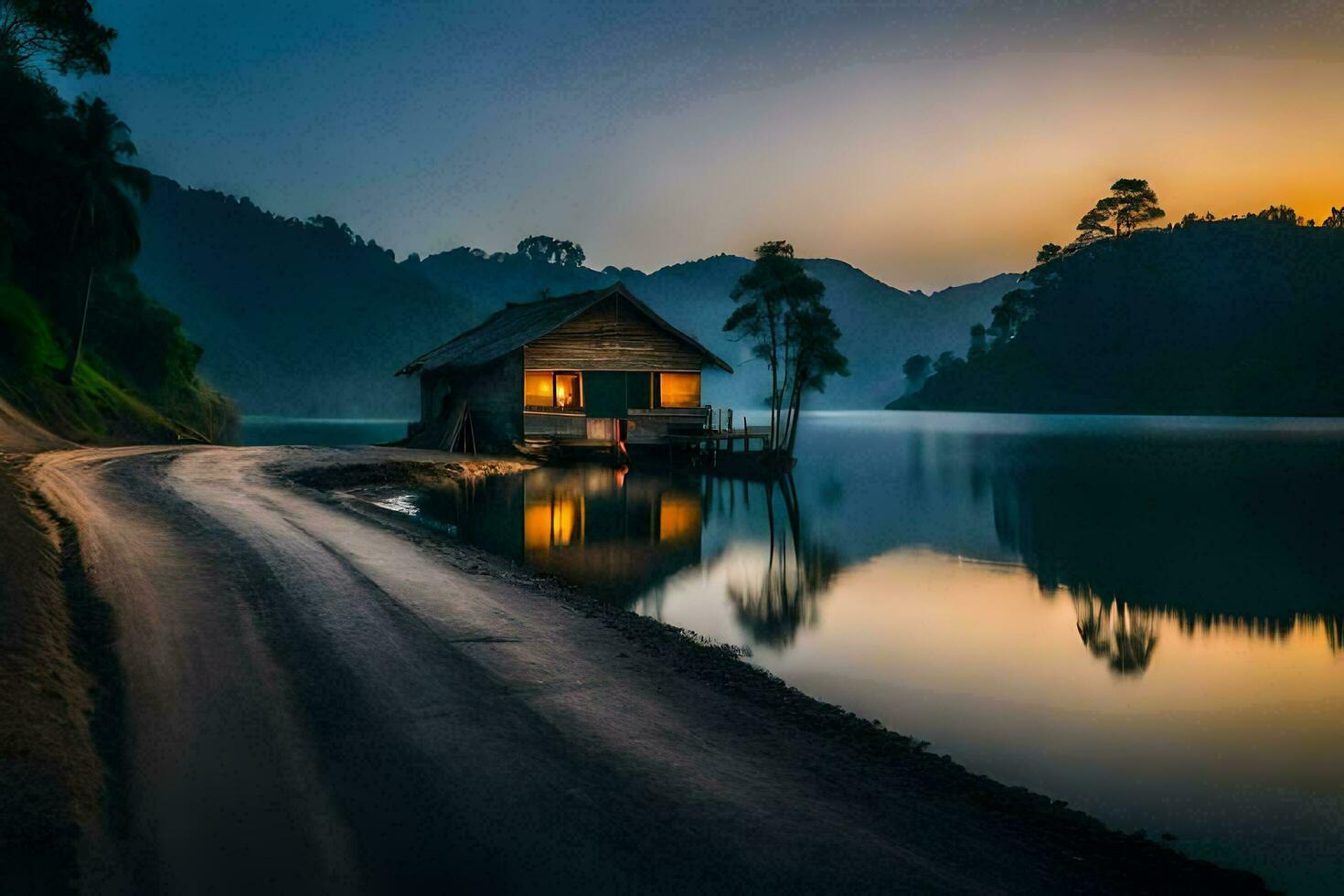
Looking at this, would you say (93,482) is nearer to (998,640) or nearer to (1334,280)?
(998,640)

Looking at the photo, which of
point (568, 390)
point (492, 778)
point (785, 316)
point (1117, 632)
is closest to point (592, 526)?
point (1117, 632)

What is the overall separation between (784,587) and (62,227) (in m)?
40.5

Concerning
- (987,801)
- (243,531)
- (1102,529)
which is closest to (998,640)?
(987,801)

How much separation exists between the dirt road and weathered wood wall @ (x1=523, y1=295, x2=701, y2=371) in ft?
90.6

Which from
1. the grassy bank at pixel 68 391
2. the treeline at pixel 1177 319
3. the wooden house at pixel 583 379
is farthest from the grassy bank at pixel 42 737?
the treeline at pixel 1177 319

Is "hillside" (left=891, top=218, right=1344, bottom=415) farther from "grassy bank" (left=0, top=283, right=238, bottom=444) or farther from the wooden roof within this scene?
"grassy bank" (left=0, top=283, right=238, bottom=444)

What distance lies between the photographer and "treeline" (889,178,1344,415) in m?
128

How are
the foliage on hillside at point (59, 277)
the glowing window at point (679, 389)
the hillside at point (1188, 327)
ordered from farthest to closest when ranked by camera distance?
1. the hillside at point (1188, 327)
2. the glowing window at point (679, 389)
3. the foliage on hillside at point (59, 277)

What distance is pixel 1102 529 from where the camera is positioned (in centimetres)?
2575

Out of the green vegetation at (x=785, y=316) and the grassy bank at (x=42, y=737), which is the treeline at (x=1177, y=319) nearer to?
the green vegetation at (x=785, y=316)

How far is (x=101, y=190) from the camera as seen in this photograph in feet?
132

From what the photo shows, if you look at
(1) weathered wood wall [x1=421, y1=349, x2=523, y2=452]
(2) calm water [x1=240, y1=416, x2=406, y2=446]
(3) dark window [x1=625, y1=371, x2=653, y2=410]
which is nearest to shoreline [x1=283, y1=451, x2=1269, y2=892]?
(1) weathered wood wall [x1=421, y1=349, x2=523, y2=452]

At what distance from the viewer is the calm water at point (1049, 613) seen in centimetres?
762

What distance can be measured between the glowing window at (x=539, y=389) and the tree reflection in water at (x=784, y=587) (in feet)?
56.2
